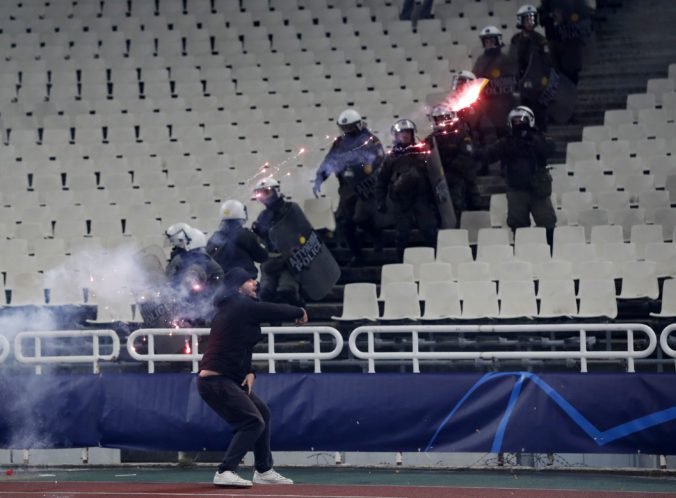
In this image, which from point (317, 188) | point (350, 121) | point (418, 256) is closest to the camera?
point (418, 256)

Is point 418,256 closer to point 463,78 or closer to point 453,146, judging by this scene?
point 453,146

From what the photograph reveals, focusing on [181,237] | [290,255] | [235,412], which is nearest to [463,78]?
[290,255]

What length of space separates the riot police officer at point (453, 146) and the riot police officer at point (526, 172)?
424 mm

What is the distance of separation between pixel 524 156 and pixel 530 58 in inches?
110

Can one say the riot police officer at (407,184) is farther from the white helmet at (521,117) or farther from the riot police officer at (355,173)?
the white helmet at (521,117)

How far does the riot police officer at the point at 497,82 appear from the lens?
66.2 ft

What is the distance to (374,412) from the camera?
14.1 m

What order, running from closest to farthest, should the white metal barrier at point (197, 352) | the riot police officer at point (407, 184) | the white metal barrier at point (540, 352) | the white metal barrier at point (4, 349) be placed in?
1. the white metal barrier at point (540, 352)
2. the white metal barrier at point (197, 352)
3. the white metal barrier at point (4, 349)
4. the riot police officer at point (407, 184)

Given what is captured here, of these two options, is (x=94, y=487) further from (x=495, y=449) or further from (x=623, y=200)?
(x=623, y=200)

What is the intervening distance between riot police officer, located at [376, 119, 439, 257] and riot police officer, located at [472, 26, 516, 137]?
2479 mm

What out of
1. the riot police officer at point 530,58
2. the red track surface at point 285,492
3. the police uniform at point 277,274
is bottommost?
the red track surface at point 285,492

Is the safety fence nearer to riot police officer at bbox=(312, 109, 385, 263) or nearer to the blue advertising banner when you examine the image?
the blue advertising banner

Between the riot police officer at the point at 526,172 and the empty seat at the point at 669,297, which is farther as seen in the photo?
the riot police officer at the point at 526,172

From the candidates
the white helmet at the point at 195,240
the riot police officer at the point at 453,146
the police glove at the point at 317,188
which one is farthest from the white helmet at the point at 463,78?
the white helmet at the point at 195,240
